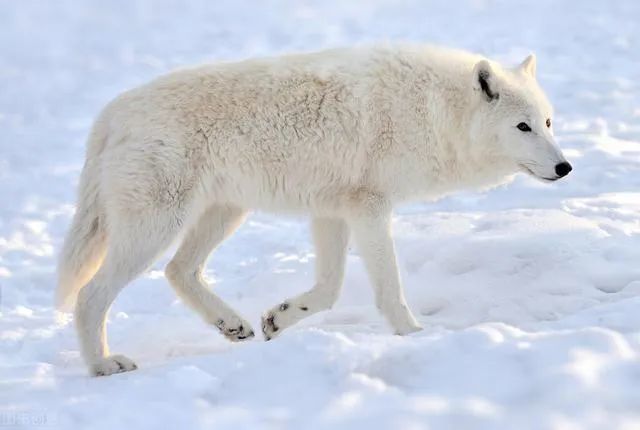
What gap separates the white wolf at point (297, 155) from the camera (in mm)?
5406

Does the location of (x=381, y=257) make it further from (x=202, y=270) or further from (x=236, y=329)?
(x=202, y=270)

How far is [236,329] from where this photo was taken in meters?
6.05

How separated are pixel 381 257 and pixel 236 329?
1152mm

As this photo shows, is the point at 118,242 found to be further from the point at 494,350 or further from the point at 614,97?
the point at 614,97

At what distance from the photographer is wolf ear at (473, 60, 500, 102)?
591 centimetres

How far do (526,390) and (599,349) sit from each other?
17.4 inches

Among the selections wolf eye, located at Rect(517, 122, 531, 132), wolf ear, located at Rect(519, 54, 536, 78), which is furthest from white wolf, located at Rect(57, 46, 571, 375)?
wolf ear, located at Rect(519, 54, 536, 78)

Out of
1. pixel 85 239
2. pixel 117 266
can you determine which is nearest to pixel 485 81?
pixel 117 266

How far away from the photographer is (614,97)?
13.5 metres

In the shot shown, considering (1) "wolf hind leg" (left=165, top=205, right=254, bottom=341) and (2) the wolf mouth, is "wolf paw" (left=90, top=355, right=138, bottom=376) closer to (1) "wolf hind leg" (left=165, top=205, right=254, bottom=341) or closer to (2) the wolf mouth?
(1) "wolf hind leg" (left=165, top=205, right=254, bottom=341)

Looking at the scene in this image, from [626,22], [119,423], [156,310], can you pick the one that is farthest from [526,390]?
[626,22]

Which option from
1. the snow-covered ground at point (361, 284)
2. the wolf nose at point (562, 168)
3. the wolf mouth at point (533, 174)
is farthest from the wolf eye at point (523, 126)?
the snow-covered ground at point (361, 284)

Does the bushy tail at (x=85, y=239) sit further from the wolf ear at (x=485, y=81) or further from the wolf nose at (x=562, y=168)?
the wolf nose at (x=562, y=168)

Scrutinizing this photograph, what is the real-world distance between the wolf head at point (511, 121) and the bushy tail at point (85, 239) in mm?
2552
